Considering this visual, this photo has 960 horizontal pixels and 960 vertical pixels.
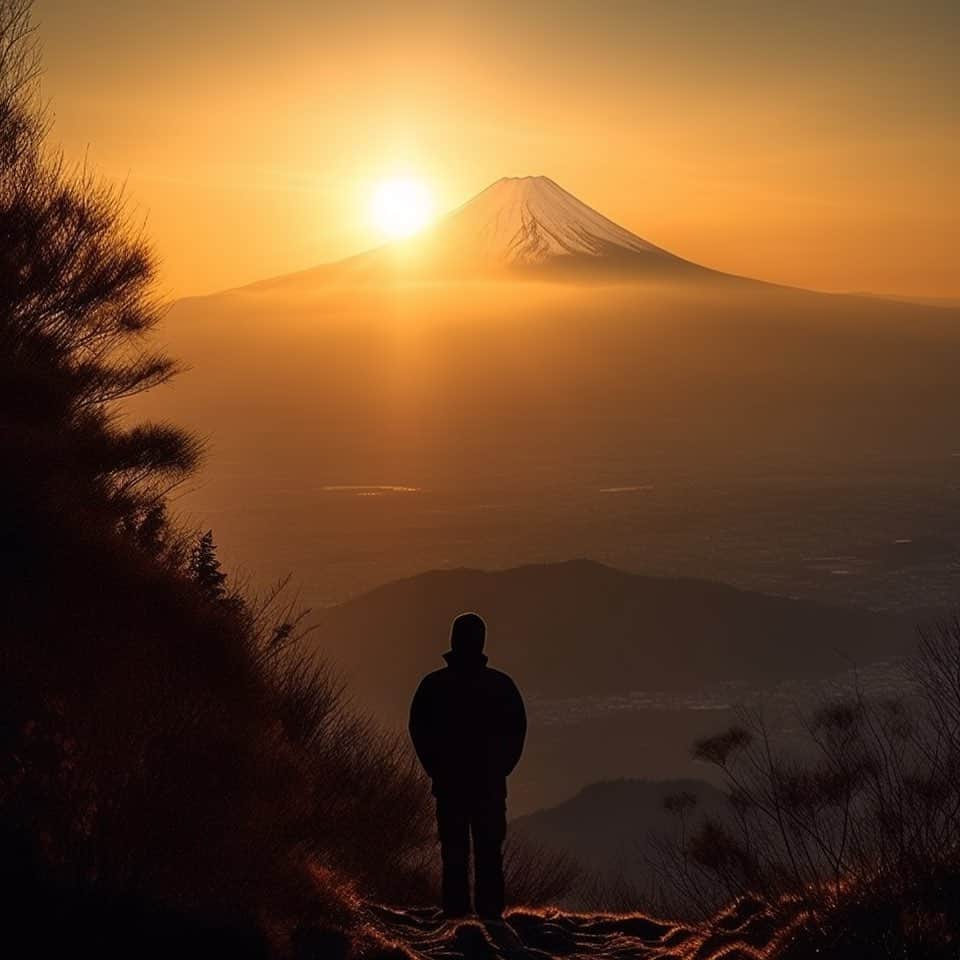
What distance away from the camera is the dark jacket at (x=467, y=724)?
268 inches

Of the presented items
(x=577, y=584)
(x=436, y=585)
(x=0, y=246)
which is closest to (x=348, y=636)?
(x=436, y=585)

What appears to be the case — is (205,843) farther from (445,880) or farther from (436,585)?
(436,585)

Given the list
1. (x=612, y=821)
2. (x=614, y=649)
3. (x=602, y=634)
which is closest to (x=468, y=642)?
(x=612, y=821)

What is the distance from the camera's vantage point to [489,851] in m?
7.10

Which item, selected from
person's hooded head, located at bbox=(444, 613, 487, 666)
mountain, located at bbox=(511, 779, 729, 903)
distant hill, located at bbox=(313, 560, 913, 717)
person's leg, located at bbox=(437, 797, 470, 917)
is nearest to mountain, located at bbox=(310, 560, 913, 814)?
distant hill, located at bbox=(313, 560, 913, 717)

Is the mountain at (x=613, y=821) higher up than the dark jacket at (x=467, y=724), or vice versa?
the dark jacket at (x=467, y=724)

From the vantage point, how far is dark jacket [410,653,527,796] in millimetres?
6812

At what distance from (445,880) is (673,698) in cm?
15707

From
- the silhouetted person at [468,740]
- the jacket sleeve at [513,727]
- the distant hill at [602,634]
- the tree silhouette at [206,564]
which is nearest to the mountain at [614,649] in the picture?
the distant hill at [602,634]

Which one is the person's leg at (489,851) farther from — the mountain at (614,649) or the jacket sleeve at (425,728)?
the mountain at (614,649)

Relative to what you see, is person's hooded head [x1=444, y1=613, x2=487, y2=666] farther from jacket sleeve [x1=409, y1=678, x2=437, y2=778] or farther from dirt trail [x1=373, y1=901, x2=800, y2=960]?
dirt trail [x1=373, y1=901, x2=800, y2=960]

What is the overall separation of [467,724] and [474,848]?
2.47 feet

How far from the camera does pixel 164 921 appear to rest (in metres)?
5.19

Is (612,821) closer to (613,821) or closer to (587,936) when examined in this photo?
(613,821)
